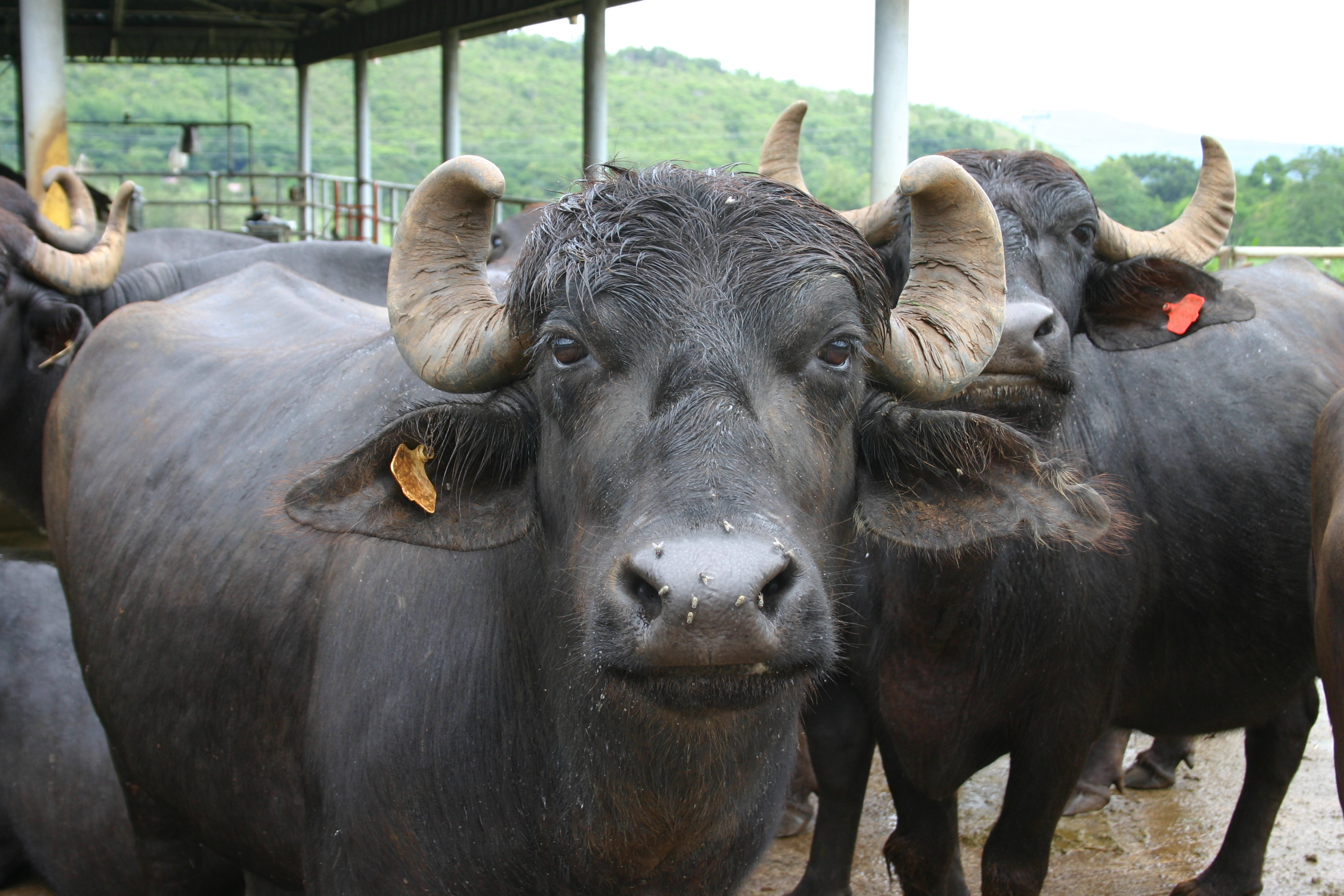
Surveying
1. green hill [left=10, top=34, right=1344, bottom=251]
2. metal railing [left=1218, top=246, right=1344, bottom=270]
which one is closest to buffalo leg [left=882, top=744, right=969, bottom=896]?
metal railing [left=1218, top=246, right=1344, bottom=270]

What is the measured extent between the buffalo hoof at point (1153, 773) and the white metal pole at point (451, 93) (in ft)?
54.8

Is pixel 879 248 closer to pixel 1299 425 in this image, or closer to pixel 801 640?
pixel 1299 425

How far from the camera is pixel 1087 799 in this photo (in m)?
5.12

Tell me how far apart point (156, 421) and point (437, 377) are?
179 cm

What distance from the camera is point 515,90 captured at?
6288cm

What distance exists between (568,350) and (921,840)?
2558mm

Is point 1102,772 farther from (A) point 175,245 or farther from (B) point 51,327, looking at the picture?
(A) point 175,245

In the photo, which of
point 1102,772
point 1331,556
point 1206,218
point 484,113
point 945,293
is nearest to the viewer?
point 945,293

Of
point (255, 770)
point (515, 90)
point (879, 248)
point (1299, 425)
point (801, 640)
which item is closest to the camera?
point (801, 640)

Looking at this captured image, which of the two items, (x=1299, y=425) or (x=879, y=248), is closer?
(x=879, y=248)

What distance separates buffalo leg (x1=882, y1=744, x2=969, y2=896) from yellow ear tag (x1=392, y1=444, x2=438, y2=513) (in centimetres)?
219

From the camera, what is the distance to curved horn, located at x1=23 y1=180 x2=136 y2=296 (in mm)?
5562

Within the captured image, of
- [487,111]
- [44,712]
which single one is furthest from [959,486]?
[487,111]

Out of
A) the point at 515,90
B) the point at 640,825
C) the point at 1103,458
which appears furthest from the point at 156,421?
the point at 515,90
